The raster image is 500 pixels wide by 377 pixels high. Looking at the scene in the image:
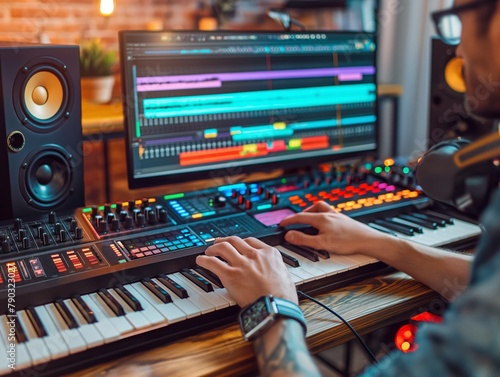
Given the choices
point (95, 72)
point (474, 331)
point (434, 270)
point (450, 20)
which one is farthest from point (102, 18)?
point (474, 331)

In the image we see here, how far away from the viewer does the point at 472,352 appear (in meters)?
0.58

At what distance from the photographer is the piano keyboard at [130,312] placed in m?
0.88

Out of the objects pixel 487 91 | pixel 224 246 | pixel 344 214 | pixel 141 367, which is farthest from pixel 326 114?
pixel 141 367

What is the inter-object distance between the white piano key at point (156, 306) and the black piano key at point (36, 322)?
0.54 ft

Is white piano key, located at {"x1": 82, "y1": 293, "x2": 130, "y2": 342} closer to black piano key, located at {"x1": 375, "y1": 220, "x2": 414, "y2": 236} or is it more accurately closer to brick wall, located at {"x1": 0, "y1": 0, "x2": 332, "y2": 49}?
black piano key, located at {"x1": 375, "y1": 220, "x2": 414, "y2": 236}

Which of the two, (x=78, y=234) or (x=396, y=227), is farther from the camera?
(x=396, y=227)

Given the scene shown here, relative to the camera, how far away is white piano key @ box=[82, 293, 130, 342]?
0.91 m

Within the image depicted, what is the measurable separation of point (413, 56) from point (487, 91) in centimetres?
220

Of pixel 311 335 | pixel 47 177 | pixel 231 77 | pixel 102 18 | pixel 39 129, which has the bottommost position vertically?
pixel 311 335

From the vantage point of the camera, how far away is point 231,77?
1472mm

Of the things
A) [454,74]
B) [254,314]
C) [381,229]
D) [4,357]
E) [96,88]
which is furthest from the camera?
[96,88]

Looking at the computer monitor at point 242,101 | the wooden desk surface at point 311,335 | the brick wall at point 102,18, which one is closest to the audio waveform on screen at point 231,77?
the computer monitor at point 242,101

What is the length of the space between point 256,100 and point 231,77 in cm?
9

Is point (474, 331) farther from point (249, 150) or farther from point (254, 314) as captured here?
point (249, 150)
